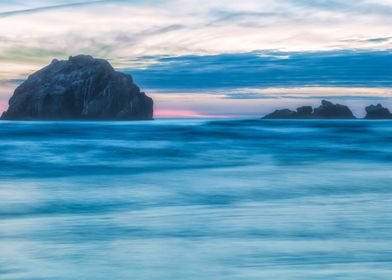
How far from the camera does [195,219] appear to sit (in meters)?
8.65

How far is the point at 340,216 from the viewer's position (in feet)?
28.5

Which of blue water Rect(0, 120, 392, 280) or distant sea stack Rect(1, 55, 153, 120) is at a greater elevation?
→ distant sea stack Rect(1, 55, 153, 120)

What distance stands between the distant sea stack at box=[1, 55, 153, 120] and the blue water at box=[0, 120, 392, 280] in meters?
59.9

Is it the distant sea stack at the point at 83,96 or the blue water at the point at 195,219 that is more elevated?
the distant sea stack at the point at 83,96

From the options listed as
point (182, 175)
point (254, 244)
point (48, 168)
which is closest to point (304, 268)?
point (254, 244)

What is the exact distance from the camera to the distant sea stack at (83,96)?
7825 cm

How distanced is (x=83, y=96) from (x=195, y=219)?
71.9 metres

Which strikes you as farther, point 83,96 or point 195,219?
point 83,96

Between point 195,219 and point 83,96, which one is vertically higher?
point 83,96

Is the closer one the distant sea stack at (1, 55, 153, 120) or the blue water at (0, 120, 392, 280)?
the blue water at (0, 120, 392, 280)

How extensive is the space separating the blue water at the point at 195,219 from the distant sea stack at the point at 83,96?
59883 millimetres

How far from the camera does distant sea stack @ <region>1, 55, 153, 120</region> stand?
78.2m

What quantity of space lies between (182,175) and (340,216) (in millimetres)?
7438

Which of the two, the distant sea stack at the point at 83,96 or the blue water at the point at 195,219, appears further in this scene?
the distant sea stack at the point at 83,96
